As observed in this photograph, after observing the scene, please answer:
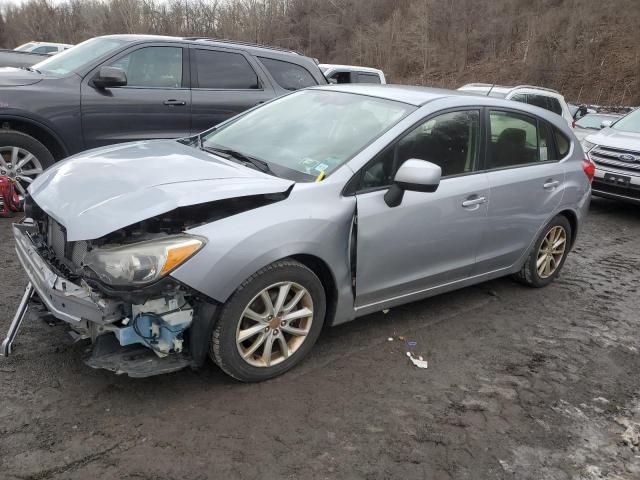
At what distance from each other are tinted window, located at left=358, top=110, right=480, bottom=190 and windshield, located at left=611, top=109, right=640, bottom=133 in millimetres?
6211

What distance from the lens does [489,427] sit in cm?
299

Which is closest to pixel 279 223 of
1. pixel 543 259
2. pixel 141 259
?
pixel 141 259

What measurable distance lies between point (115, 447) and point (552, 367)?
2.75 metres

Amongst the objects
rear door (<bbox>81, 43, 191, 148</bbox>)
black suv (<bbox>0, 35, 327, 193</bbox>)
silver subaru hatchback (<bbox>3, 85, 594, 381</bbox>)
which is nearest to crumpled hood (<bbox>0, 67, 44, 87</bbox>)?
black suv (<bbox>0, 35, 327, 193</bbox>)

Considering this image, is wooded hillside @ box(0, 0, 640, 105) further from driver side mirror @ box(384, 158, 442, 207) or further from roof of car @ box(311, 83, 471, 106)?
driver side mirror @ box(384, 158, 442, 207)

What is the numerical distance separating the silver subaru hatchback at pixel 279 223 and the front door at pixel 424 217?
1 centimetres

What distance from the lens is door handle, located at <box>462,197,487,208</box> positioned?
3.91m

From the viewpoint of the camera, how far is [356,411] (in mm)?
2988

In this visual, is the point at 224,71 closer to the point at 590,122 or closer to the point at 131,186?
the point at 131,186

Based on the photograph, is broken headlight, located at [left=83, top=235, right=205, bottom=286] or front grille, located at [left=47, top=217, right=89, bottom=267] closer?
broken headlight, located at [left=83, top=235, right=205, bottom=286]

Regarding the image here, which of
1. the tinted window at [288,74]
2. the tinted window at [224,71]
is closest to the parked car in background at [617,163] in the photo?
the tinted window at [288,74]

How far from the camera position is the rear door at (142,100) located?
589 centimetres

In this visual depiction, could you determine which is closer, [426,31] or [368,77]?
[368,77]

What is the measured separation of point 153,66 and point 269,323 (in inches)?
174
